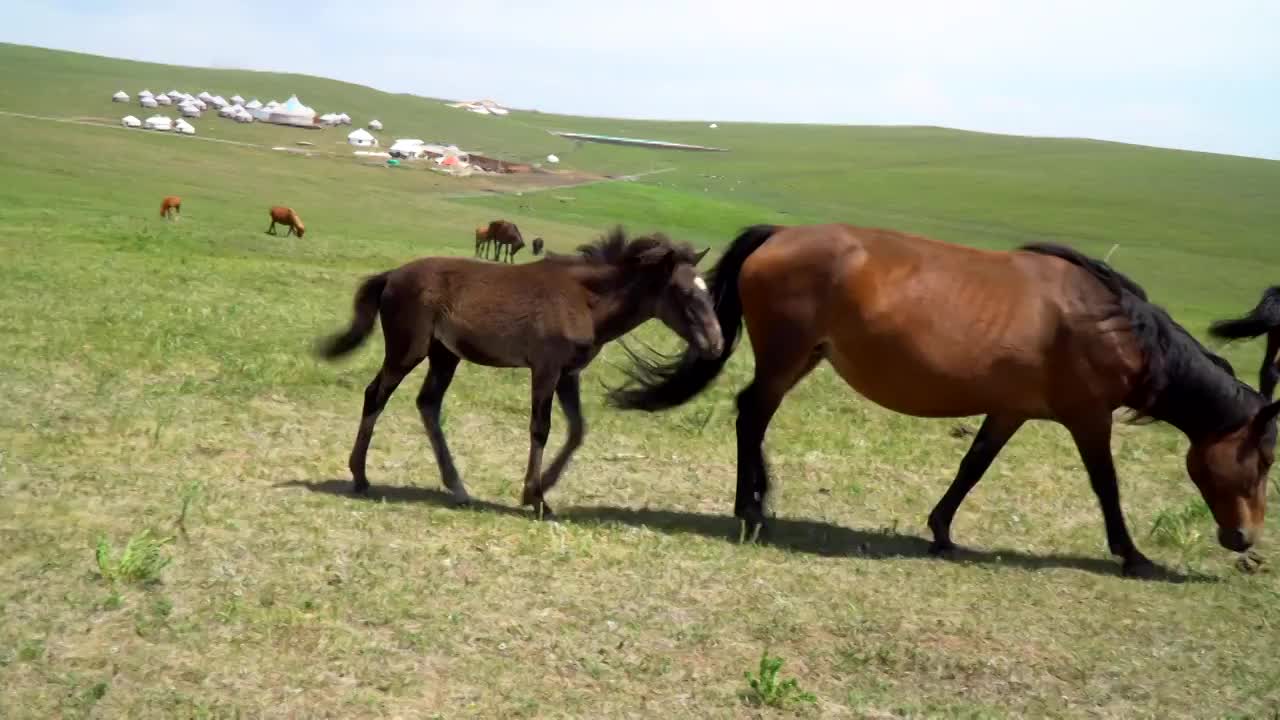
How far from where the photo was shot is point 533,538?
7758 mm

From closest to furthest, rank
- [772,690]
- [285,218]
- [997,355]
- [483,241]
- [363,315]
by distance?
[772,690]
[997,355]
[363,315]
[285,218]
[483,241]

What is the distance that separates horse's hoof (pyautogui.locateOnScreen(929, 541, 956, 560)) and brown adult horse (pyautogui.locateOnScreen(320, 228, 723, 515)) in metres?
2.12

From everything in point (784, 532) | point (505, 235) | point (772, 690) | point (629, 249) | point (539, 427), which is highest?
point (629, 249)

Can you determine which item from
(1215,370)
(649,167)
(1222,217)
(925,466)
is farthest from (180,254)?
(649,167)

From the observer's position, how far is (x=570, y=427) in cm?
895

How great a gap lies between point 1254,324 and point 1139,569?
4.73 m

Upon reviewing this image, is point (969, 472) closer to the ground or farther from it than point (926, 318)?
closer to the ground

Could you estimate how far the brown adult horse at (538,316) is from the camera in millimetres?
8758

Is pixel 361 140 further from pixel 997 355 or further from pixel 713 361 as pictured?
pixel 997 355

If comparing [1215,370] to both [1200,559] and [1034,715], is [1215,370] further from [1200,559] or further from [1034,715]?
[1034,715]

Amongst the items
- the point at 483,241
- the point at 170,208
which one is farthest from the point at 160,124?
the point at 483,241

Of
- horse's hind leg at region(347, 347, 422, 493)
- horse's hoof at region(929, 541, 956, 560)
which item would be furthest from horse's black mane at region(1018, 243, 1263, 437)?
horse's hind leg at region(347, 347, 422, 493)

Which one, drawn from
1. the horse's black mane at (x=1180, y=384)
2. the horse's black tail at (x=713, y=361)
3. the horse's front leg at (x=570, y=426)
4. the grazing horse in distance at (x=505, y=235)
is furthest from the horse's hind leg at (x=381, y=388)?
the grazing horse in distance at (x=505, y=235)

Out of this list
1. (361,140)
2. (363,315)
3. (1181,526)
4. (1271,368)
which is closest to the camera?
(363,315)
